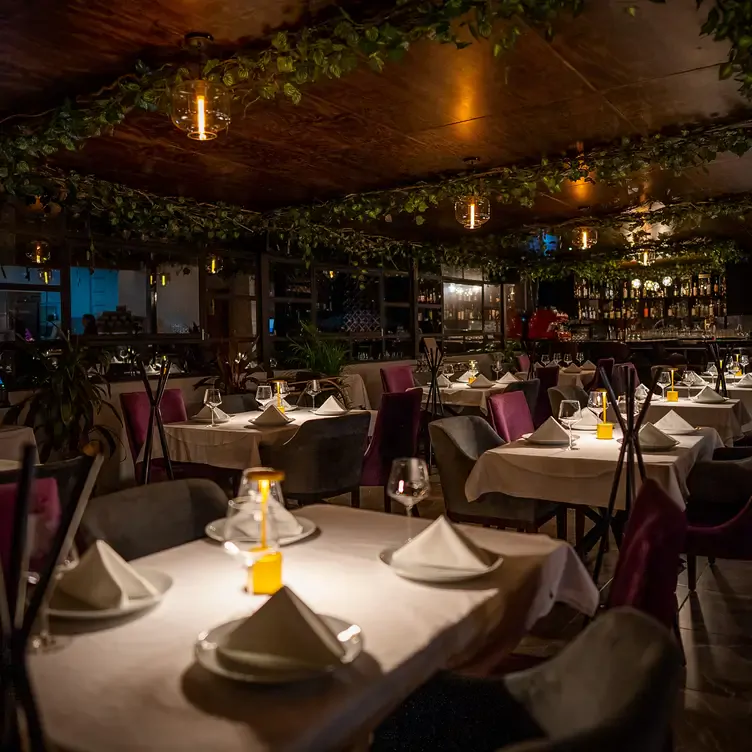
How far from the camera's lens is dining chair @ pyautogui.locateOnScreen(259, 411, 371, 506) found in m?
4.11

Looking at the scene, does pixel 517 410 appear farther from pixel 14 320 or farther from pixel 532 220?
pixel 532 220

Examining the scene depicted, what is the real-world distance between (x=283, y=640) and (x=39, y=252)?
6.26 metres

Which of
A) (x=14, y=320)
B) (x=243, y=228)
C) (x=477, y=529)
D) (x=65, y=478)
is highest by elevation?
(x=243, y=228)

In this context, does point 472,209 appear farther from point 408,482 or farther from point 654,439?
point 408,482

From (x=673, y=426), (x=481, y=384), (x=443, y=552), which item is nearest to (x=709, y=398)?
(x=673, y=426)

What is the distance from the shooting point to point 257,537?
5.28ft

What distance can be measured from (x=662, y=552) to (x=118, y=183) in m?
6.25

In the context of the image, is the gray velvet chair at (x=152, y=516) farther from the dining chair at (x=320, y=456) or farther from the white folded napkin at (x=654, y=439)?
the white folded napkin at (x=654, y=439)

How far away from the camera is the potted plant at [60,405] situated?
216 inches

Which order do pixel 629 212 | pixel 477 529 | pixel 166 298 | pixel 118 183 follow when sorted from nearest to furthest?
pixel 477 529 → pixel 118 183 → pixel 166 298 → pixel 629 212

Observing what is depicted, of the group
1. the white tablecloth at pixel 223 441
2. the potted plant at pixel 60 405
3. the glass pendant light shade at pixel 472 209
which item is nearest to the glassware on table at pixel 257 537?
the white tablecloth at pixel 223 441

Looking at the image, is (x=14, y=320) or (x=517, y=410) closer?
(x=517, y=410)

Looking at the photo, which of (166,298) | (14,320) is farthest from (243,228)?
(14,320)

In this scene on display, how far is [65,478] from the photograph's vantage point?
6.84ft
